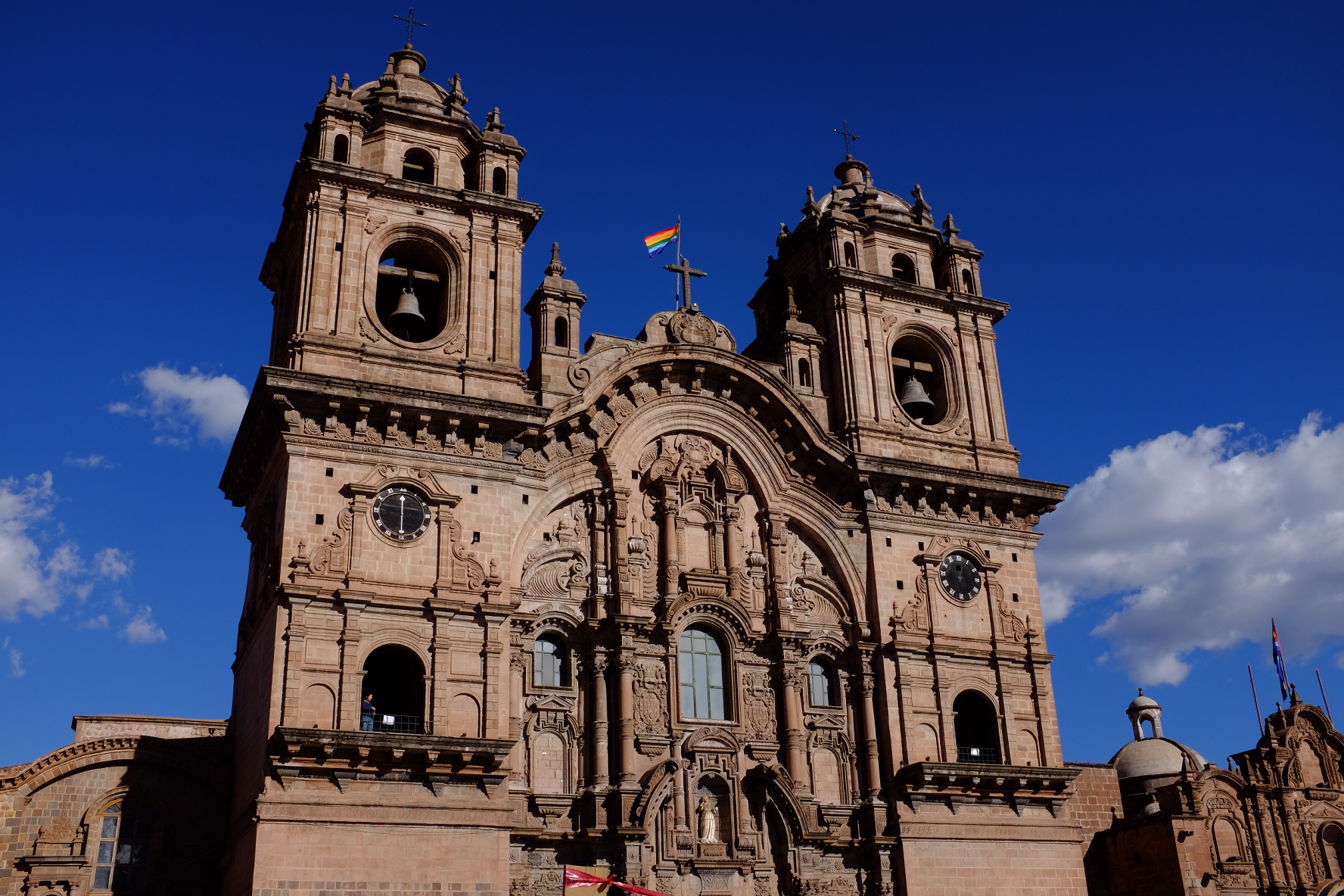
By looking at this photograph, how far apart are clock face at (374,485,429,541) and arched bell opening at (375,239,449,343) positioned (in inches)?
171

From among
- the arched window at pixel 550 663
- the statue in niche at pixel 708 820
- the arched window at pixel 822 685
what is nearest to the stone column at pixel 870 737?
the arched window at pixel 822 685

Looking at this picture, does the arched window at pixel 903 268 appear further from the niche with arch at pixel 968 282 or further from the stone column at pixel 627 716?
the stone column at pixel 627 716

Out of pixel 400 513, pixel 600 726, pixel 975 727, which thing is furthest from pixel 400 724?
pixel 975 727

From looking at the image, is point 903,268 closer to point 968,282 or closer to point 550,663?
point 968,282

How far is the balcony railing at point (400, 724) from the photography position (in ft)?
89.0

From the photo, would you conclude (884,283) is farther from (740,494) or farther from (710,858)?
(710,858)

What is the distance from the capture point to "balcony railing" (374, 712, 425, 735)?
89.0 ft

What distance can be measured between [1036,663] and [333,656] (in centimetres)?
1718

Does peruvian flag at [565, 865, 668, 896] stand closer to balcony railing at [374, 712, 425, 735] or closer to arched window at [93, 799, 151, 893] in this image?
balcony railing at [374, 712, 425, 735]

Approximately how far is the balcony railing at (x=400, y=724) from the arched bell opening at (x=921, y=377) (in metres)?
16.0

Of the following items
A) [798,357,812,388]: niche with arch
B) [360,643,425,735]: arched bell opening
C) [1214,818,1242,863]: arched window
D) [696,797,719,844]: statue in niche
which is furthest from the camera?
[1214,818,1242,863]: arched window

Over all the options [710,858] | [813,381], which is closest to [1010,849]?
[710,858]

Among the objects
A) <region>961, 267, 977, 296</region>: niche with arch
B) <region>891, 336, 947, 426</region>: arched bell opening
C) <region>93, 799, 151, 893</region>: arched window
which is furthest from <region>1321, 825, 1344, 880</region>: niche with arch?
<region>93, 799, 151, 893</region>: arched window

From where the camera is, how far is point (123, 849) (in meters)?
27.4
